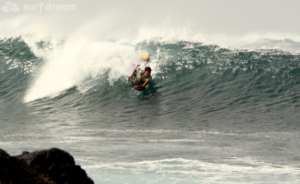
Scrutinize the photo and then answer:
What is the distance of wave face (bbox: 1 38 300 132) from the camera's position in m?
18.5

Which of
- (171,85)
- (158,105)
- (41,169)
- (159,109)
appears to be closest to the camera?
(41,169)

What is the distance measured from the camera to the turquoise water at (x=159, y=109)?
1135 centimetres

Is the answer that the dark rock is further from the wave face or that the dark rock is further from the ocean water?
the wave face

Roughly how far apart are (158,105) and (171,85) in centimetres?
256

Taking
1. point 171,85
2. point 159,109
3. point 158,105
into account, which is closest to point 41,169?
point 159,109

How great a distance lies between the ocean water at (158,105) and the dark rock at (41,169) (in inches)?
161

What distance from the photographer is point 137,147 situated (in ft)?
44.1

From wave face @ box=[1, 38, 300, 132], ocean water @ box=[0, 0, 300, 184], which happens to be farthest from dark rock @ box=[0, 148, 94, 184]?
wave face @ box=[1, 38, 300, 132]

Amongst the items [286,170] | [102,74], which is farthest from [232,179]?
[102,74]

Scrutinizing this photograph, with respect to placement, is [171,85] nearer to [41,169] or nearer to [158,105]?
[158,105]

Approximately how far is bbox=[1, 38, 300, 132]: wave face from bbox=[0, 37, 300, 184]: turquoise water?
5 cm

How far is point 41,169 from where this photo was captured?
216 inches

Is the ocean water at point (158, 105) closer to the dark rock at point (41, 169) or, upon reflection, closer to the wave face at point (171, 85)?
the wave face at point (171, 85)

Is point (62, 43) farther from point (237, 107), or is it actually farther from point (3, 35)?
point (237, 107)
